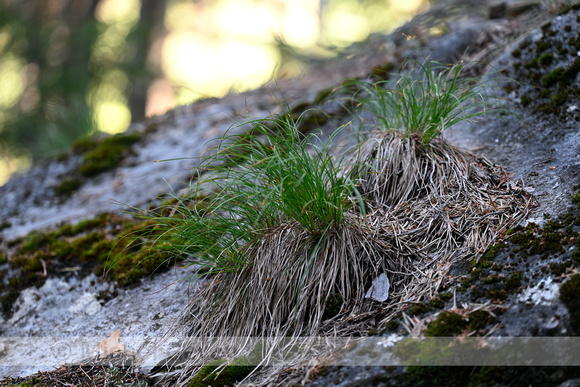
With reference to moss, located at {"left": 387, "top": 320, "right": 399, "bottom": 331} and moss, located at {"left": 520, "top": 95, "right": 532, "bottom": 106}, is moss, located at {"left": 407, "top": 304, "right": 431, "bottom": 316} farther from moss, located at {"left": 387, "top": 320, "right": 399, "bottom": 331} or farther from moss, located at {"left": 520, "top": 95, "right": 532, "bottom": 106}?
moss, located at {"left": 520, "top": 95, "right": 532, "bottom": 106}

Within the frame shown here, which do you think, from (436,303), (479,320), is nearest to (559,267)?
(479,320)

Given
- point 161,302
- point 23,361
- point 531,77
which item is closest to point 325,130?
point 531,77

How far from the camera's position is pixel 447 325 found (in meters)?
1.69

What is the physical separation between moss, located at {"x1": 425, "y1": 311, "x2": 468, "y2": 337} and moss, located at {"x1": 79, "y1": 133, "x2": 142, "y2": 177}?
3929 millimetres

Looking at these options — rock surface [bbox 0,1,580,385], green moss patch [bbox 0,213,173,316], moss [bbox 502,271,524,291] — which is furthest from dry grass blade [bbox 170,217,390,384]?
green moss patch [bbox 0,213,173,316]

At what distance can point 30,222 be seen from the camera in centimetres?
413

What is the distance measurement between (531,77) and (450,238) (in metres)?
1.64

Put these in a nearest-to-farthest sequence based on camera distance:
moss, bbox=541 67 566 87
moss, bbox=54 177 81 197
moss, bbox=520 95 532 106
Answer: moss, bbox=541 67 566 87 < moss, bbox=520 95 532 106 < moss, bbox=54 177 81 197

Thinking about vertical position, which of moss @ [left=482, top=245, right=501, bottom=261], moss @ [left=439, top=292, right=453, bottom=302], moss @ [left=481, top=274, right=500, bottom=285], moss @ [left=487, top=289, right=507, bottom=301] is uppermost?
moss @ [left=482, top=245, right=501, bottom=261]

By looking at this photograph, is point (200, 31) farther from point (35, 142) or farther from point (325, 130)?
point (325, 130)

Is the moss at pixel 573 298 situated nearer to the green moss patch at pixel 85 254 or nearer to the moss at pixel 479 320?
the moss at pixel 479 320

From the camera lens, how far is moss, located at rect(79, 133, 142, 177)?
15.0 feet

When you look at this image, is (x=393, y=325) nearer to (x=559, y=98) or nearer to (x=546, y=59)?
(x=559, y=98)

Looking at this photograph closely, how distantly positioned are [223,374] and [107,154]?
137 inches
